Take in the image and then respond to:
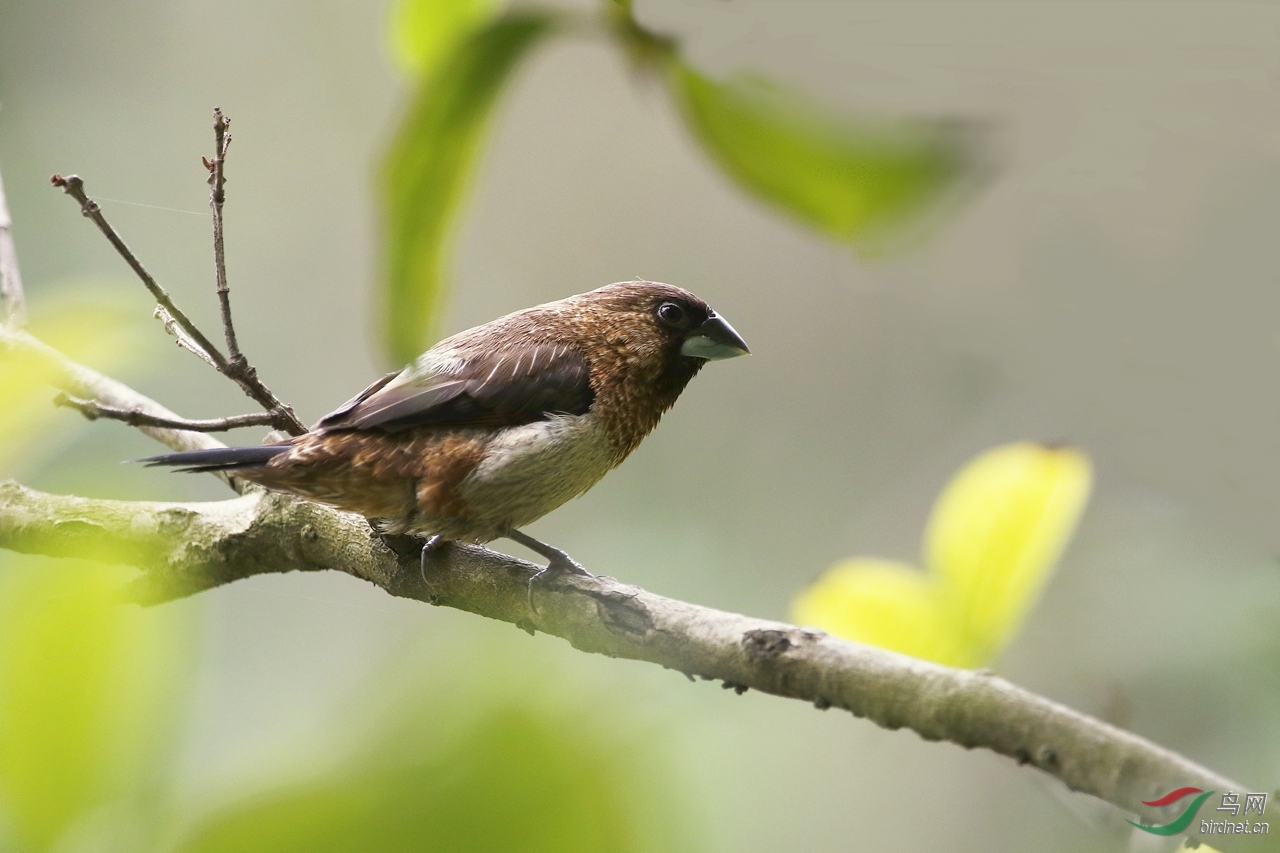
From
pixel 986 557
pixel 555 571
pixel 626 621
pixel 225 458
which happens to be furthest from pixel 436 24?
pixel 225 458

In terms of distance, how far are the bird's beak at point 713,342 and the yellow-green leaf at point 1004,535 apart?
1.28m

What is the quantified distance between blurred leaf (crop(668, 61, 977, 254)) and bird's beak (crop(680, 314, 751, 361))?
1.71m

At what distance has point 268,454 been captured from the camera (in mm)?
1608

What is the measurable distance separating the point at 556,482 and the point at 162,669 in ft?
4.50

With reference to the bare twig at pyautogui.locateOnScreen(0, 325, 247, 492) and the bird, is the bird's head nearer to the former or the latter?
the bird

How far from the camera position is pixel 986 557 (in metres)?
0.72

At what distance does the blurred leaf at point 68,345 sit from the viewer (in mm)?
899

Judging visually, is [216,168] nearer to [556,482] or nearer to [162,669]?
[162,669]

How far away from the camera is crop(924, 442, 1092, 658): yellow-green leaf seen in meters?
0.71

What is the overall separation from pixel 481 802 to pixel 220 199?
2.92ft

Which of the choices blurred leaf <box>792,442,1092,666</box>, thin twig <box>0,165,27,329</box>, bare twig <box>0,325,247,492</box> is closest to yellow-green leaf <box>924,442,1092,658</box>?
blurred leaf <box>792,442,1092,666</box>

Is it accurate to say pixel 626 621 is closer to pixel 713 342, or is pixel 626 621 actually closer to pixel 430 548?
pixel 430 548

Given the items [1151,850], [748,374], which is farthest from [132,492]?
[748,374]

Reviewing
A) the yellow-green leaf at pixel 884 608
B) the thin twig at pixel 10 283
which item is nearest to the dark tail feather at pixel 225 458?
the thin twig at pixel 10 283
